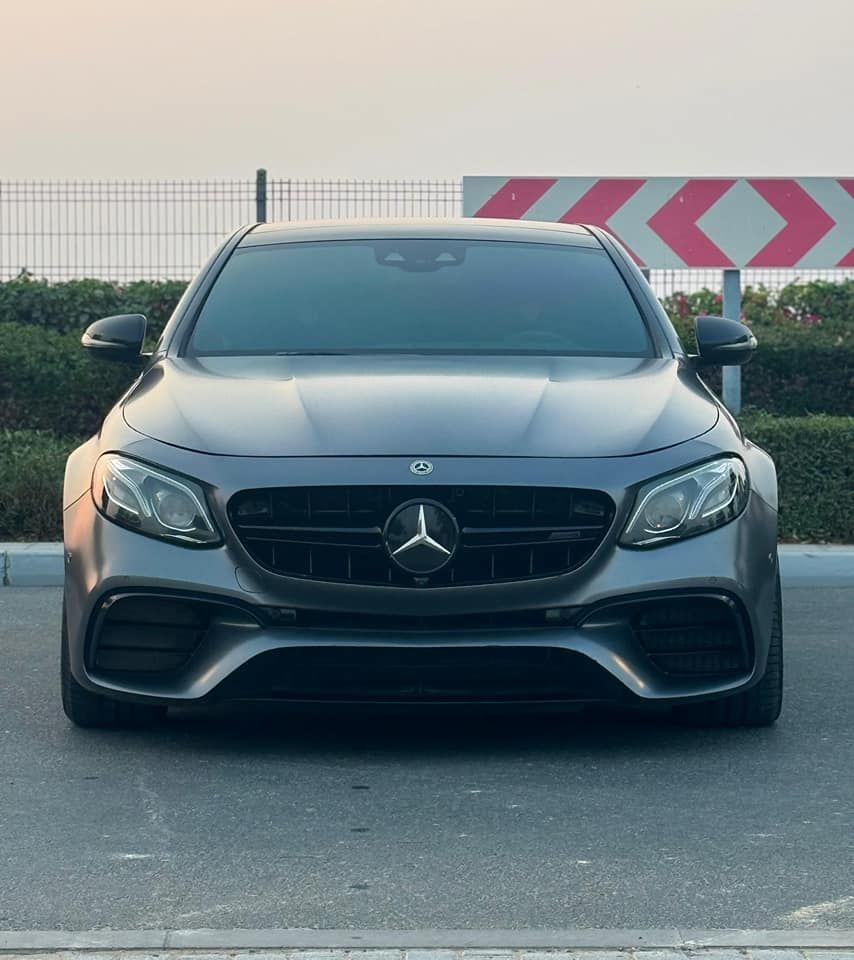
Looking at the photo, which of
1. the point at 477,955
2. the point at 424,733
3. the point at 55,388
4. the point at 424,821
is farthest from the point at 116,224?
the point at 477,955

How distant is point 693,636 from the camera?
5.70 metres

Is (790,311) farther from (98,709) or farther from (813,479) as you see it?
(98,709)

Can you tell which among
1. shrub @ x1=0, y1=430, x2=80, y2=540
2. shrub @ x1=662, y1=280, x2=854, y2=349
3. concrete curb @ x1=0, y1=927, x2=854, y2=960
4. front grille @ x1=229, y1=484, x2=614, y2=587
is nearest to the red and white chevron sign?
shrub @ x1=662, y1=280, x2=854, y2=349

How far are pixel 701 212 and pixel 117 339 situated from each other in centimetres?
566

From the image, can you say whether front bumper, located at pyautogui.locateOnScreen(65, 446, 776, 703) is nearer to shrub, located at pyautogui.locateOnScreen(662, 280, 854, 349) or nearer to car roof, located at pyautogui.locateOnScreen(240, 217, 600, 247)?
car roof, located at pyautogui.locateOnScreen(240, 217, 600, 247)

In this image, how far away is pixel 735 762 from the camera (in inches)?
229

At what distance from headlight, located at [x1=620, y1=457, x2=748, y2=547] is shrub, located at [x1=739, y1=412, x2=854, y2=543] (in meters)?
4.82

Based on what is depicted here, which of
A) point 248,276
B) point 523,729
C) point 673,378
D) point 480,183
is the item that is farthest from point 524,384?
point 480,183

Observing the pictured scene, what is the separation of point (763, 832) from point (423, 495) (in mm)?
1211

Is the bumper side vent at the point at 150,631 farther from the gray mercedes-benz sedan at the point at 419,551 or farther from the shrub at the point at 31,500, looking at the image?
the shrub at the point at 31,500

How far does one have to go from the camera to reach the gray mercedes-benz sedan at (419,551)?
5.54 meters

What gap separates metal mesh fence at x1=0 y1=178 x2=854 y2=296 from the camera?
15.8 metres

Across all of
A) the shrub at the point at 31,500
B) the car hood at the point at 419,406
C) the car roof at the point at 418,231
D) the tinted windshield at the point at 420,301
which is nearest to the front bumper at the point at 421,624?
the car hood at the point at 419,406

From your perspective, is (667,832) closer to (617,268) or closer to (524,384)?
(524,384)
